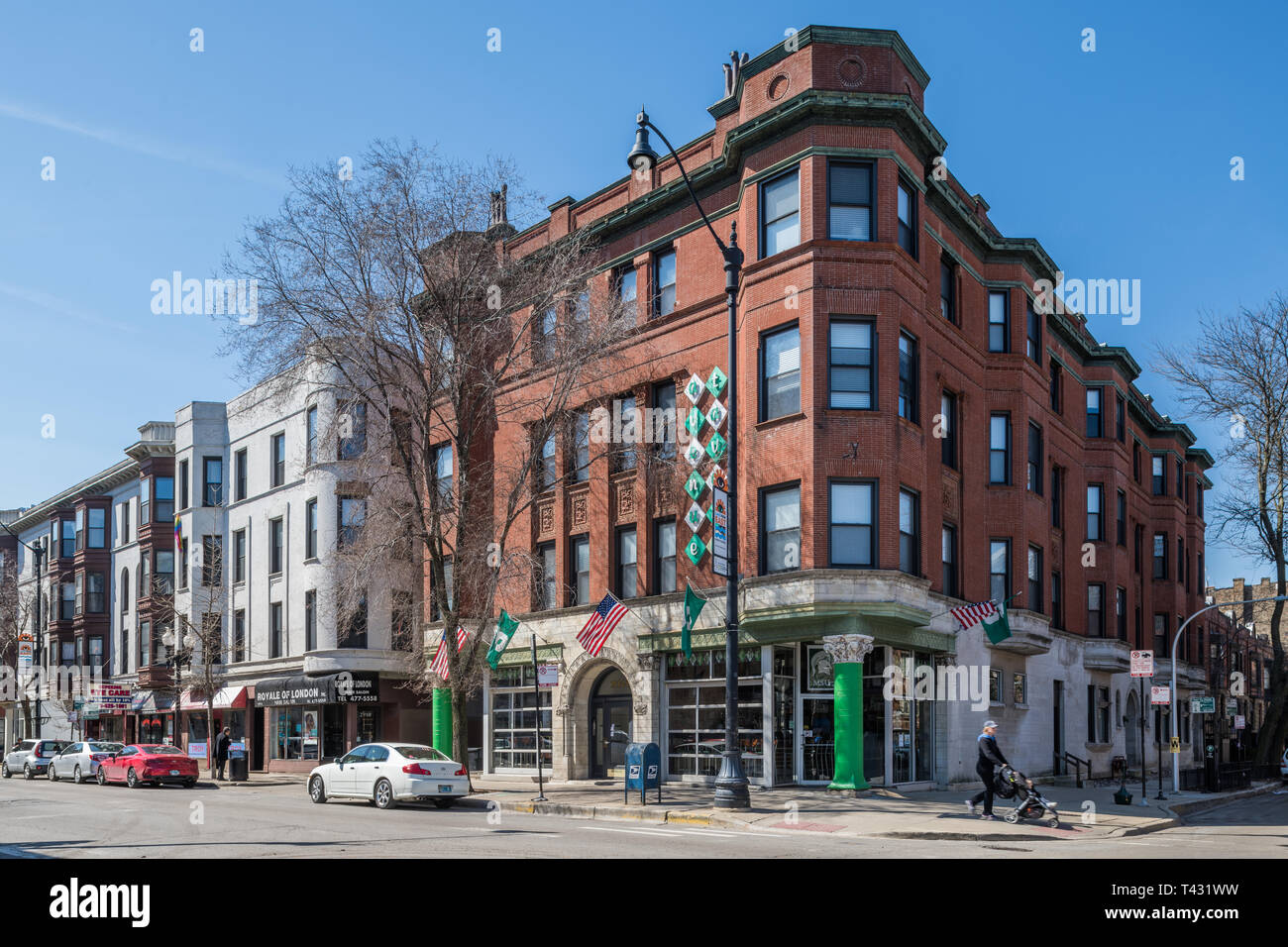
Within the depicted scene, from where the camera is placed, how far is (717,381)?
29656 mm

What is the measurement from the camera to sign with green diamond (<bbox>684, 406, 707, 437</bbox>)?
98.4 ft

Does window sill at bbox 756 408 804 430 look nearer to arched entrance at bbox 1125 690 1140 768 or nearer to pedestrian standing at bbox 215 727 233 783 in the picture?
pedestrian standing at bbox 215 727 233 783

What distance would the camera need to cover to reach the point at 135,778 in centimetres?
3478

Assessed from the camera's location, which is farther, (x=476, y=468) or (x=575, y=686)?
(x=476, y=468)

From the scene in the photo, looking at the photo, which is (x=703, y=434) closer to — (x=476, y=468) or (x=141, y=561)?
(x=476, y=468)

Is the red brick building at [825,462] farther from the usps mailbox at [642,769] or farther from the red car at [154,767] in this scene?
the red car at [154,767]

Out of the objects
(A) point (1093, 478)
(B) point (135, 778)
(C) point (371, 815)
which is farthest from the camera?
(A) point (1093, 478)

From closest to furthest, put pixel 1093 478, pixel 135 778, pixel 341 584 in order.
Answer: pixel 341 584
pixel 135 778
pixel 1093 478

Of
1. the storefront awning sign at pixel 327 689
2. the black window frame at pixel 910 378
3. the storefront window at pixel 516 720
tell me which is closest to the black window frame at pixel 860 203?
the black window frame at pixel 910 378

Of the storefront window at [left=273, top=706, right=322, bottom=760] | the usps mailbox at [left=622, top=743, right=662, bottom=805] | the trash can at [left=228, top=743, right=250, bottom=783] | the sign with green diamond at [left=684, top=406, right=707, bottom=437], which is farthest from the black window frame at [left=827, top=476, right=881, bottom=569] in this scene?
the storefront window at [left=273, top=706, right=322, bottom=760]

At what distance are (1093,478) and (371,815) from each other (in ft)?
102

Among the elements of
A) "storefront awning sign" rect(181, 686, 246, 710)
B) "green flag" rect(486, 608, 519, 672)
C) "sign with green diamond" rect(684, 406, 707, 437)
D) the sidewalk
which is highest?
"sign with green diamond" rect(684, 406, 707, 437)

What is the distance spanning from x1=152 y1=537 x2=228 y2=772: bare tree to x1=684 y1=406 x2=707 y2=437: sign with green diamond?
2352 centimetres

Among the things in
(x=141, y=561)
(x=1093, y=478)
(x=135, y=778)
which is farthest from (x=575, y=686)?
(x=141, y=561)
